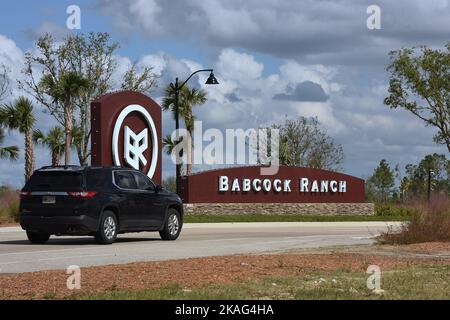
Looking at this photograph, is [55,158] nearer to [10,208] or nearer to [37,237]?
[10,208]

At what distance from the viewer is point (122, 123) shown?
3394 centimetres

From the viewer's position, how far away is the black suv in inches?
806

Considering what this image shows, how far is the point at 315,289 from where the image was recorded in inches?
442

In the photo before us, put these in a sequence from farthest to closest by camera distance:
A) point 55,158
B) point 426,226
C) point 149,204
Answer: point 55,158
point 149,204
point 426,226

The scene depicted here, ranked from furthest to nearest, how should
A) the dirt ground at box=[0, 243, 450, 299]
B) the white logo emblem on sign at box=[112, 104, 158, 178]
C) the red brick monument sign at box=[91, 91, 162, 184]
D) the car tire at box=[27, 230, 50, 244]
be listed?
the white logo emblem on sign at box=[112, 104, 158, 178]
the red brick monument sign at box=[91, 91, 162, 184]
the car tire at box=[27, 230, 50, 244]
the dirt ground at box=[0, 243, 450, 299]

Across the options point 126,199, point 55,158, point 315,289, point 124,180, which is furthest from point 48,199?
point 55,158

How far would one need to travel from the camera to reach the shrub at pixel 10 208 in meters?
34.9

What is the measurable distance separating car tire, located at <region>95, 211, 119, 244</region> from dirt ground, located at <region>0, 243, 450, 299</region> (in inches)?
217

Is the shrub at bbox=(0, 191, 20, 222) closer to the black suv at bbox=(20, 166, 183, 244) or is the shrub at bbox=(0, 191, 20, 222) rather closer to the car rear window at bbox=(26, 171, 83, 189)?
the black suv at bbox=(20, 166, 183, 244)

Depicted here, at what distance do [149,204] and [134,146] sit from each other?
12447 millimetres

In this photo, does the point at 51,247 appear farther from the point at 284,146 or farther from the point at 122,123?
the point at 284,146

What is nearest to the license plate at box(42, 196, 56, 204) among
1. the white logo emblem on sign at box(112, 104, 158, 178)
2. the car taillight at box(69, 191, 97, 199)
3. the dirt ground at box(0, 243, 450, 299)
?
the car taillight at box(69, 191, 97, 199)

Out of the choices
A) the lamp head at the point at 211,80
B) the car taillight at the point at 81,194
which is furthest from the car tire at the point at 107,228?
the lamp head at the point at 211,80
